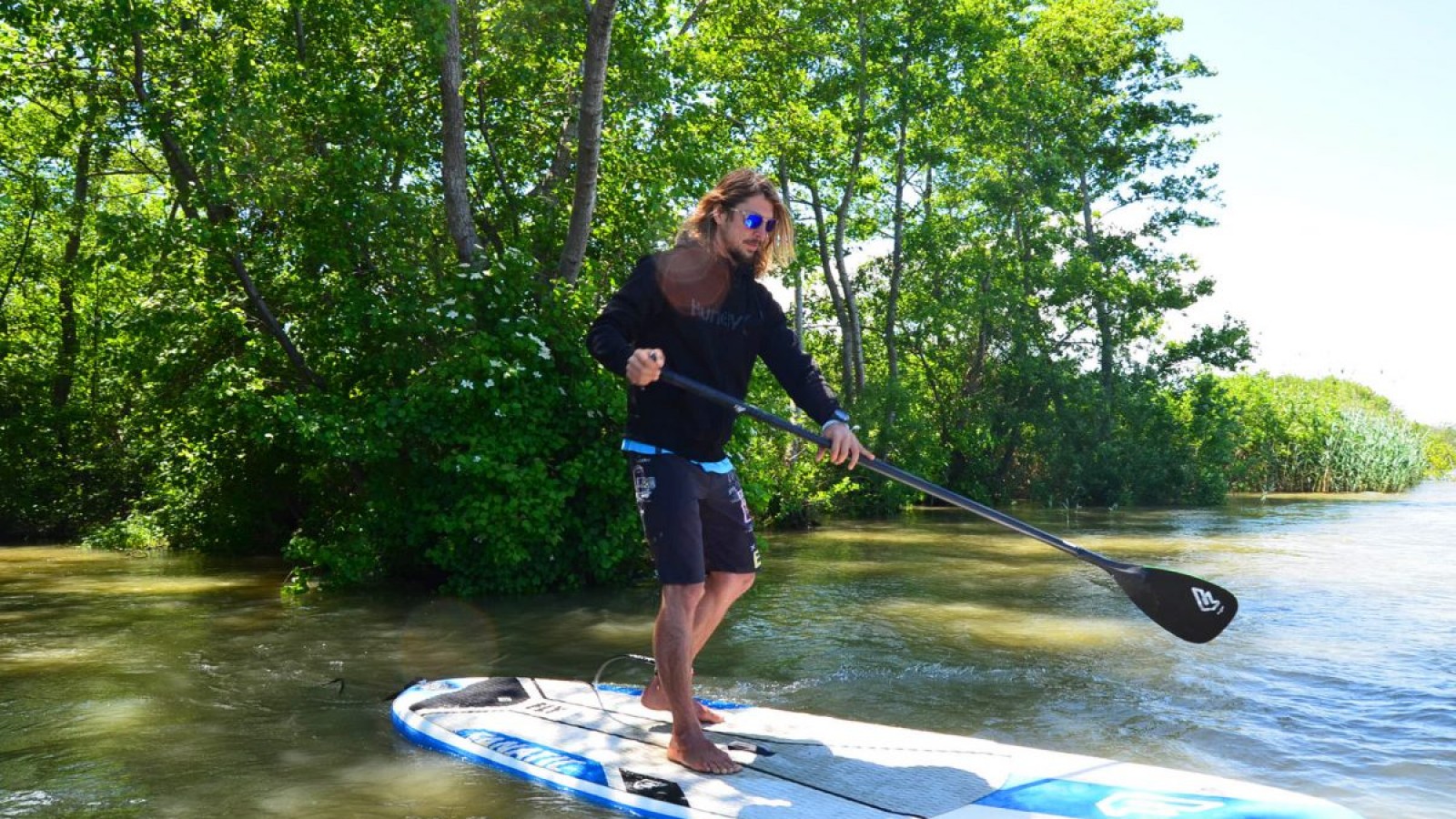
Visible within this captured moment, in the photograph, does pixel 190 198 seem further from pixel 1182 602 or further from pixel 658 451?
pixel 1182 602

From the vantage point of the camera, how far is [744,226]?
3.70 m

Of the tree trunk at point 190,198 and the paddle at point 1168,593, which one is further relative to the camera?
the tree trunk at point 190,198

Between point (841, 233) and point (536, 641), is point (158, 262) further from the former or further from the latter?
point (841, 233)

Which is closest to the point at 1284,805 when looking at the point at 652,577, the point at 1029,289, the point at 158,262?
the point at 652,577

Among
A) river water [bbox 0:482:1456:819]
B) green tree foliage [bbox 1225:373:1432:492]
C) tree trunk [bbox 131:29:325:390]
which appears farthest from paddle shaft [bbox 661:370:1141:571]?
green tree foliage [bbox 1225:373:1432:492]

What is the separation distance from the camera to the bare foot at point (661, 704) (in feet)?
12.8

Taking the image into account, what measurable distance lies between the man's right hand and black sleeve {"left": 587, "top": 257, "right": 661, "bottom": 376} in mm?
87

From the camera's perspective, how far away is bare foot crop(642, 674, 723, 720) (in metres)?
3.91

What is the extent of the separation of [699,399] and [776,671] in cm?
256

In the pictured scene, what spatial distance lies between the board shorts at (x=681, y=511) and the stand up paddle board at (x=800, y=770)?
2.06ft

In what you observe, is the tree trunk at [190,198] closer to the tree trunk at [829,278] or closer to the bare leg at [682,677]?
the bare leg at [682,677]

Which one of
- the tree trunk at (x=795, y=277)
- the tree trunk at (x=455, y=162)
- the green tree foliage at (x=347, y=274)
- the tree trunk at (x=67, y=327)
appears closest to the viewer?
the green tree foliage at (x=347, y=274)

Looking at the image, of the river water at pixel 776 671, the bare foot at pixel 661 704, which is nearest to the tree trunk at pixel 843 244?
the river water at pixel 776 671

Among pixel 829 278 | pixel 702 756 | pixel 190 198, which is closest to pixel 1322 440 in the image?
pixel 829 278
